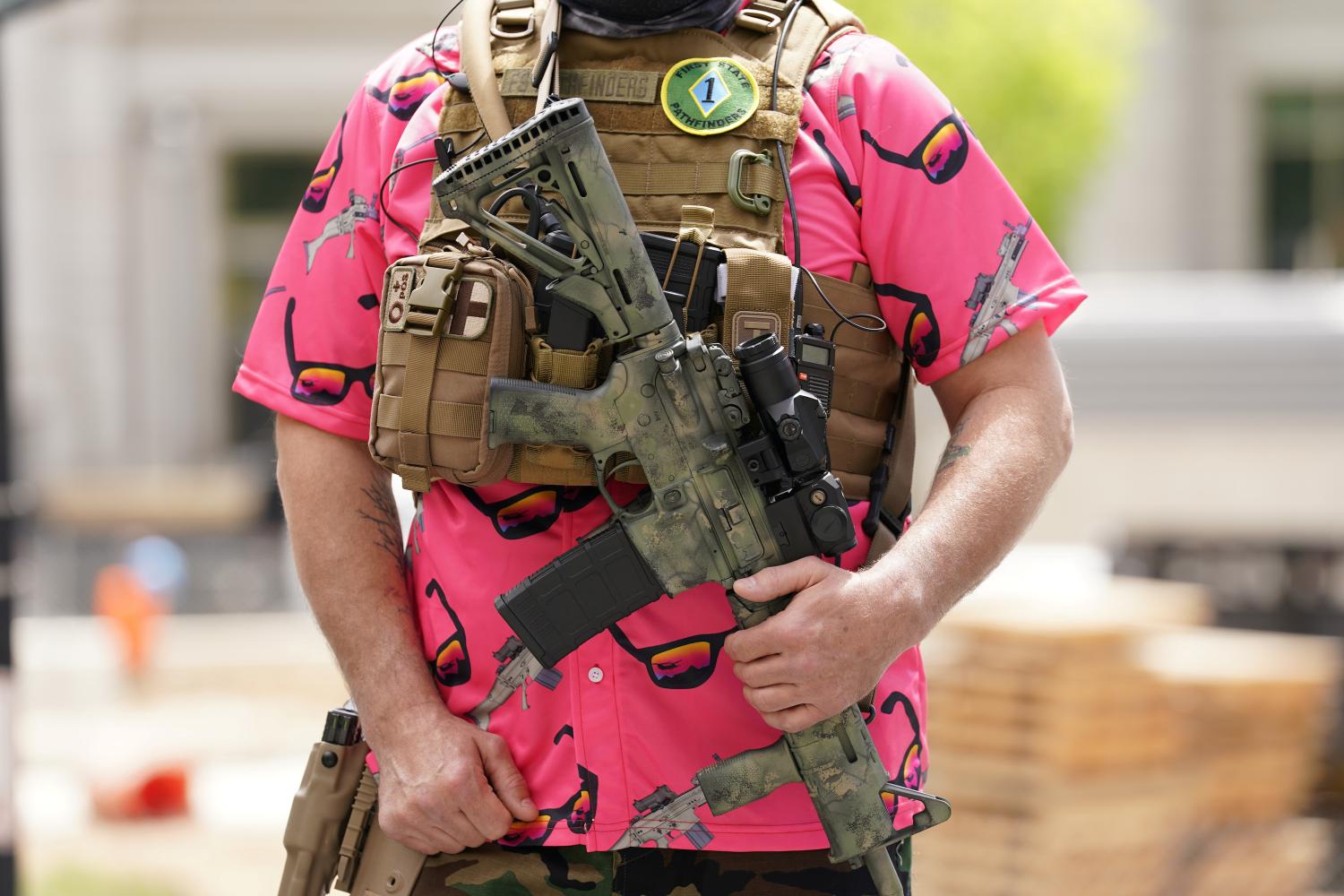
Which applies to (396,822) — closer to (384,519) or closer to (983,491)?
(384,519)

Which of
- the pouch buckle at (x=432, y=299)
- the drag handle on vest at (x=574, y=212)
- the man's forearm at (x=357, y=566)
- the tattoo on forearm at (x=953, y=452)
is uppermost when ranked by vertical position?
the drag handle on vest at (x=574, y=212)

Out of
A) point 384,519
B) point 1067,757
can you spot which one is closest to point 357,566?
point 384,519

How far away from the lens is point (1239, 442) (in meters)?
8.74

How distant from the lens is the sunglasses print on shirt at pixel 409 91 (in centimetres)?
206

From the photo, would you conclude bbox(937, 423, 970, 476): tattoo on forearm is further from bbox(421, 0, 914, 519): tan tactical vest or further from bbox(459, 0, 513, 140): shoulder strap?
bbox(459, 0, 513, 140): shoulder strap

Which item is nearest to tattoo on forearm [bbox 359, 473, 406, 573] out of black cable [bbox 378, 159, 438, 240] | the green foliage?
black cable [bbox 378, 159, 438, 240]

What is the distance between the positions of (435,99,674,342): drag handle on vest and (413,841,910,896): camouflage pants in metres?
0.62

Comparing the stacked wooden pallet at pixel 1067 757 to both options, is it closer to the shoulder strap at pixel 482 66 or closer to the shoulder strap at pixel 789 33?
the shoulder strap at pixel 789 33

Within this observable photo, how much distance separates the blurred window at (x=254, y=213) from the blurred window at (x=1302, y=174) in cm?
1172

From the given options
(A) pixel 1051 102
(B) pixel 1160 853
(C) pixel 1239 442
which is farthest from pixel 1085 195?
(B) pixel 1160 853

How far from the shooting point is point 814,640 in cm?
176

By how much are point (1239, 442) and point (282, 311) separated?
298 inches

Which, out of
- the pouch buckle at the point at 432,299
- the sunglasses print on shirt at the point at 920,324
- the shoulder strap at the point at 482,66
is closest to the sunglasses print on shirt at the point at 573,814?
the pouch buckle at the point at 432,299

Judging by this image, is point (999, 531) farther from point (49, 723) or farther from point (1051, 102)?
point (1051, 102)
